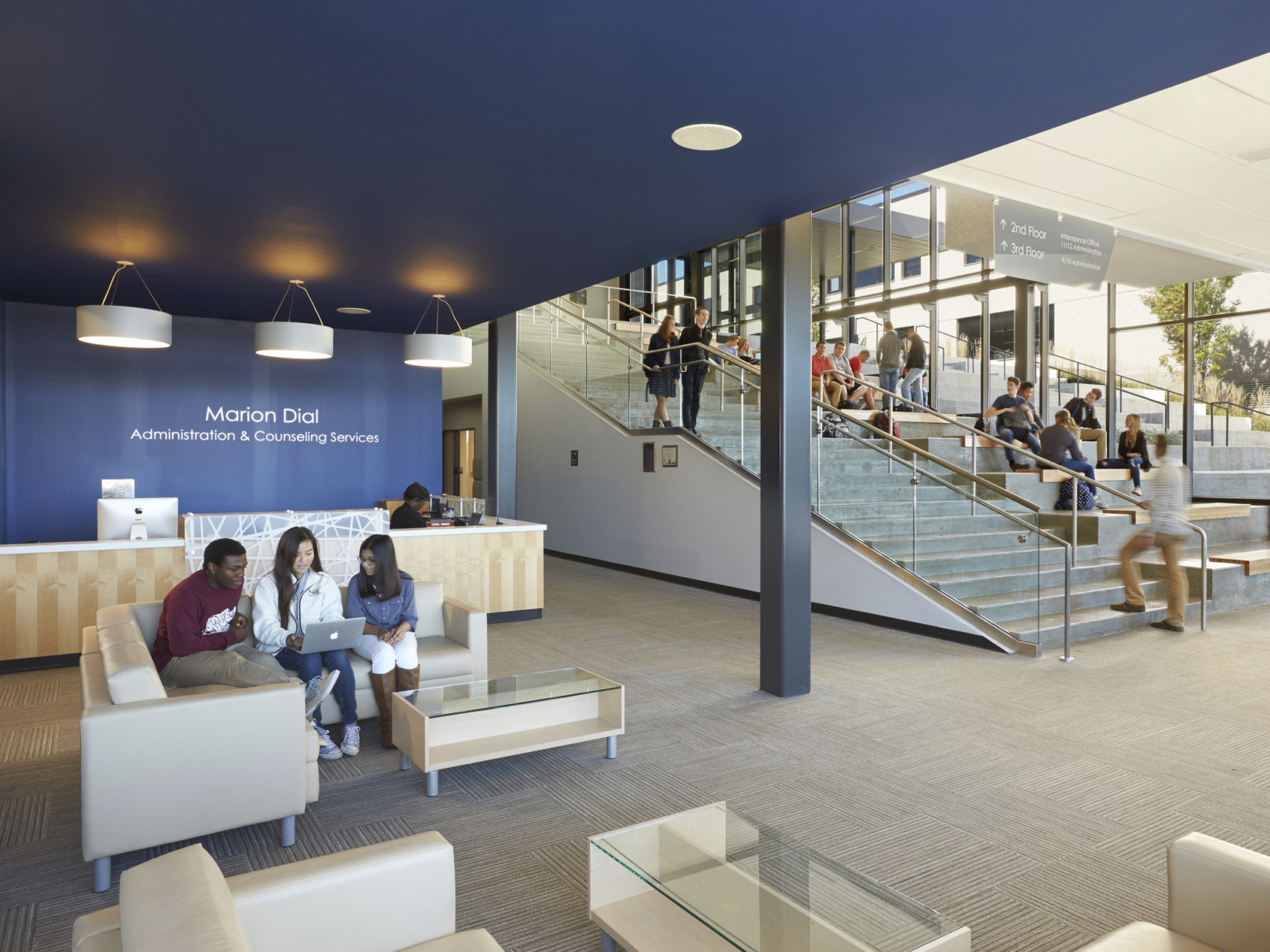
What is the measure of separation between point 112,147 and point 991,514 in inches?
269

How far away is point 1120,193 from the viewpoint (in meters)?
7.20

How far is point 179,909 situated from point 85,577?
575 cm

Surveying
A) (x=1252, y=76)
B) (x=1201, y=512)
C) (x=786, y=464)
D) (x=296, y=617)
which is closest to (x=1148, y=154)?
(x=1252, y=76)

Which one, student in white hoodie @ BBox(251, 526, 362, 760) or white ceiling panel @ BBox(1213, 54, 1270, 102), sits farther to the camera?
white ceiling panel @ BBox(1213, 54, 1270, 102)

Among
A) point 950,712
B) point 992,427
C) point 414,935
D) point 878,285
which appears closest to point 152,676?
point 414,935

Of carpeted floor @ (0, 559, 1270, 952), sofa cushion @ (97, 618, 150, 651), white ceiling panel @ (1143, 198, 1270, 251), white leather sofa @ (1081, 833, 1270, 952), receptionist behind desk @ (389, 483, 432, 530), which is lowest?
carpeted floor @ (0, 559, 1270, 952)

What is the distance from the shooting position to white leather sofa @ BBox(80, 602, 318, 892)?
2953mm

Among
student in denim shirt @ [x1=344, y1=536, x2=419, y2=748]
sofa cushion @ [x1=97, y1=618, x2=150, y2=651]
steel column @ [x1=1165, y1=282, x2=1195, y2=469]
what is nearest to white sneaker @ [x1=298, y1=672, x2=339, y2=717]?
student in denim shirt @ [x1=344, y1=536, x2=419, y2=748]

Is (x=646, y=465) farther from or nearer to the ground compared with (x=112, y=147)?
nearer to the ground

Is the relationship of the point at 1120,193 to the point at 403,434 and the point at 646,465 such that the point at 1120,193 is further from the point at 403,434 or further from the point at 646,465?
the point at 403,434

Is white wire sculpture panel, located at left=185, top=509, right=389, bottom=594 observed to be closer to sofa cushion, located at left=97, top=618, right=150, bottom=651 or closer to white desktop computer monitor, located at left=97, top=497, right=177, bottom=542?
white desktop computer monitor, located at left=97, top=497, right=177, bottom=542

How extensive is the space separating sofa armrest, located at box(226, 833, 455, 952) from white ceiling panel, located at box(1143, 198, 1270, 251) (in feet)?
27.6

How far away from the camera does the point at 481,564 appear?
24.8 feet

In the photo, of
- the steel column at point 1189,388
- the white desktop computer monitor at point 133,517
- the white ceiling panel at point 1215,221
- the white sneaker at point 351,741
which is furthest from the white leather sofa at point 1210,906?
the steel column at point 1189,388
